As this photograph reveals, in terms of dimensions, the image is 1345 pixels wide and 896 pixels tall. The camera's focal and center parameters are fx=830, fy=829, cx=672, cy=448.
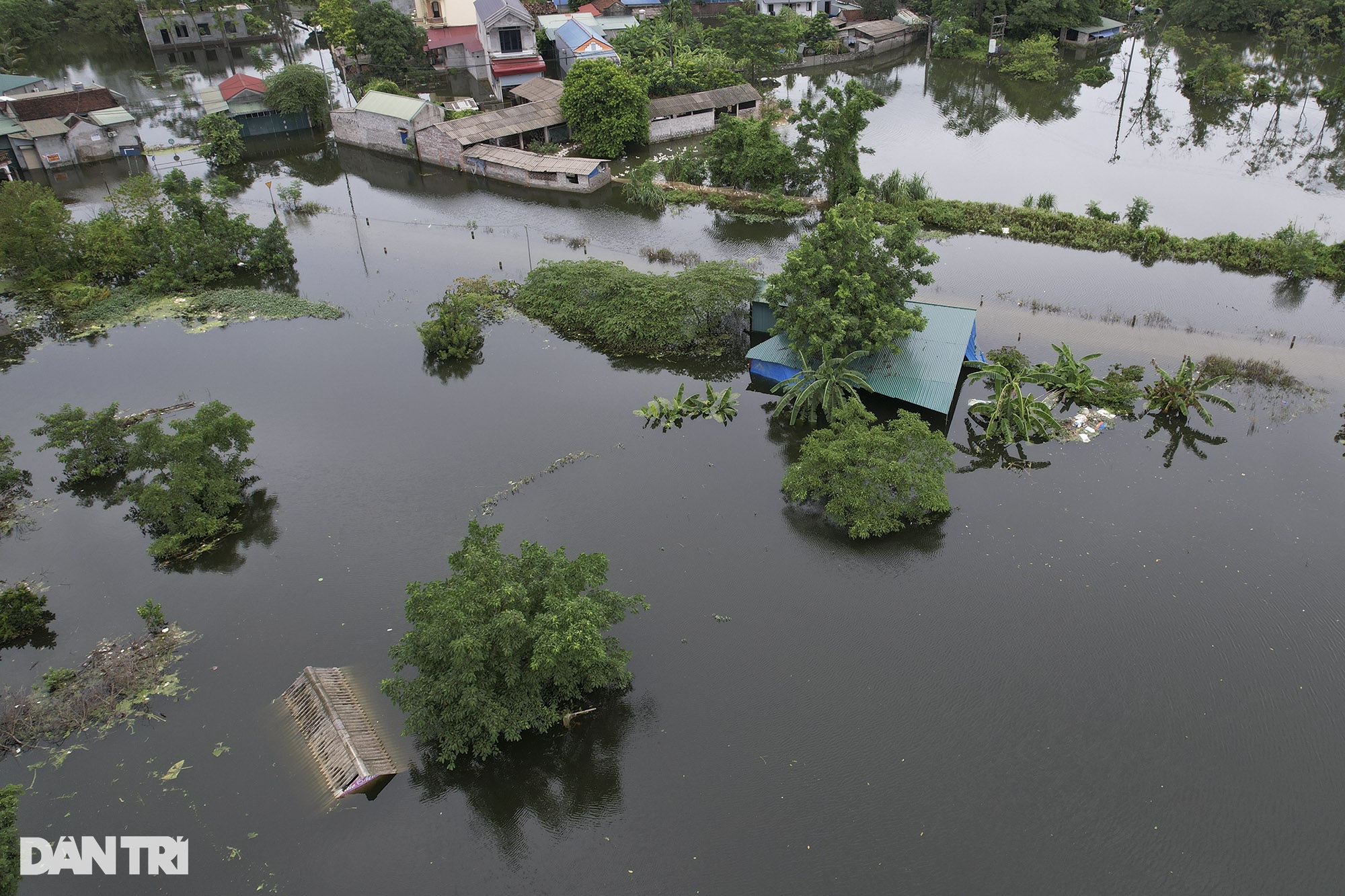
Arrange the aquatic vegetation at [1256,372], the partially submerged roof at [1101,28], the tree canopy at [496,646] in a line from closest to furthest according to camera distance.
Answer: the tree canopy at [496,646] → the aquatic vegetation at [1256,372] → the partially submerged roof at [1101,28]

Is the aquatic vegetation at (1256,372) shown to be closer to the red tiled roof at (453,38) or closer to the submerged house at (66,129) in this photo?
the red tiled roof at (453,38)

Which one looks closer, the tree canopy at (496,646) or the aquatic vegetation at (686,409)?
the tree canopy at (496,646)

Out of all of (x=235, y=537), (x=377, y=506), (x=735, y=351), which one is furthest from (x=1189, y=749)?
(x=235, y=537)

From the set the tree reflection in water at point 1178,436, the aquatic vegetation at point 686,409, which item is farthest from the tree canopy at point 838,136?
the tree reflection in water at point 1178,436

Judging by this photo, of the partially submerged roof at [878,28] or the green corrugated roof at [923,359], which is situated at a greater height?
the partially submerged roof at [878,28]

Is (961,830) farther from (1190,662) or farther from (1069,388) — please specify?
(1069,388)

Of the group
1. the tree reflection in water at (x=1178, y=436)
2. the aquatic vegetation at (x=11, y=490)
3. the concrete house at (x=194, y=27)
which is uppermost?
the concrete house at (x=194, y=27)

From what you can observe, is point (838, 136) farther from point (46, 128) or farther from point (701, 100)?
point (46, 128)
